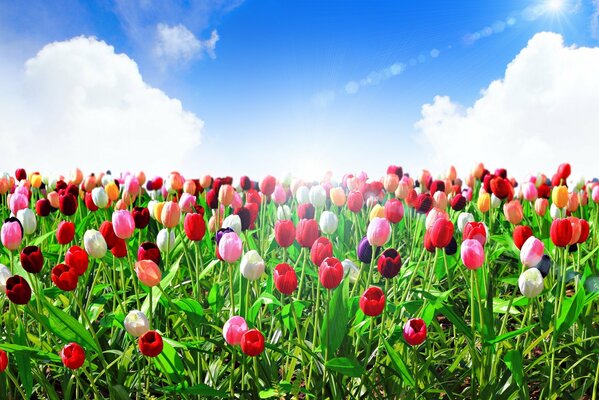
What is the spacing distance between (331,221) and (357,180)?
169cm

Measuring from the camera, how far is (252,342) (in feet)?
6.81

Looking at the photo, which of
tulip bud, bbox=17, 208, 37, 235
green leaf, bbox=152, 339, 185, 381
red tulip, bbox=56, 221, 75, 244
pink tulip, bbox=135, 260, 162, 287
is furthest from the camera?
tulip bud, bbox=17, 208, 37, 235

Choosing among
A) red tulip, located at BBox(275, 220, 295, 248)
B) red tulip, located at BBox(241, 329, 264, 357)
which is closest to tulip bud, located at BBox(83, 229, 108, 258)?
red tulip, located at BBox(275, 220, 295, 248)

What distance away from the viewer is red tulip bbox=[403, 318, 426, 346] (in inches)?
88.5

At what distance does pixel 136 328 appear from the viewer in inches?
88.6

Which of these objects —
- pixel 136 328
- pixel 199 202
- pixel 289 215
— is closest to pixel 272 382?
pixel 136 328

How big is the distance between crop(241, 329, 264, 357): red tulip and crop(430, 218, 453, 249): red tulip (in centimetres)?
90

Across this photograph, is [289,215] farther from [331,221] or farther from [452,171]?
[452,171]

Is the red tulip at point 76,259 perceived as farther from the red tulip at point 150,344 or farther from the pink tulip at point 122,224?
the red tulip at point 150,344

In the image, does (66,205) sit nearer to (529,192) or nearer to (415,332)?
(415,332)

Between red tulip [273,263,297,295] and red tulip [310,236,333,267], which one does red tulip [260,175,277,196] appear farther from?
red tulip [273,263,297,295]

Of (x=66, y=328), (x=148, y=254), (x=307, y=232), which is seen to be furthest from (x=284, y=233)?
(x=66, y=328)

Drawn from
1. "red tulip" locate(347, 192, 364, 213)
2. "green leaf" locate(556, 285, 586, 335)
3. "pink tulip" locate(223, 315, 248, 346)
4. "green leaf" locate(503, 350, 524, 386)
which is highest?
"red tulip" locate(347, 192, 364, 213)

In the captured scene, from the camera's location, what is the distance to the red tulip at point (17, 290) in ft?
7.45
